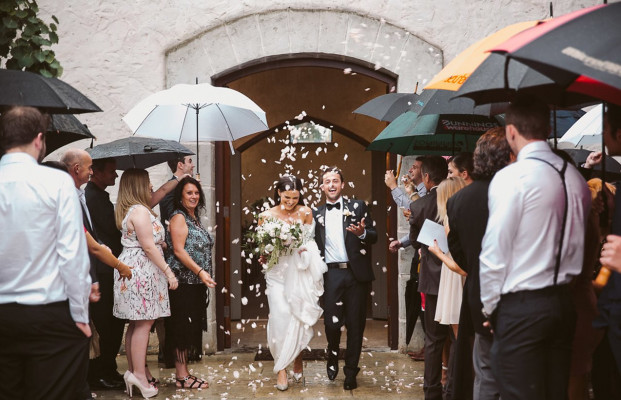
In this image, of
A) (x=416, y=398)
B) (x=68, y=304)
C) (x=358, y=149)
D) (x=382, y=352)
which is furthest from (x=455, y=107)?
(x=358, y=149)

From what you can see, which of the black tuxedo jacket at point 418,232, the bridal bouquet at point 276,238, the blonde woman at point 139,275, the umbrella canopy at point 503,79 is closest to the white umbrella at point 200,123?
the blonde woman at point 139,275

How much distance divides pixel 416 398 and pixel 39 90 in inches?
159

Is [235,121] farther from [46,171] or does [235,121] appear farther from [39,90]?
[46,171]

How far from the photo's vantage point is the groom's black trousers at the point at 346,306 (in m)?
6.73

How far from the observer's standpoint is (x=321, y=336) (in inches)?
372

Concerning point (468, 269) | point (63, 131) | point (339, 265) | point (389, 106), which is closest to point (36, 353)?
point (63, 131)

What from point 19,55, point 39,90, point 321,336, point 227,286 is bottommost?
point 321,336

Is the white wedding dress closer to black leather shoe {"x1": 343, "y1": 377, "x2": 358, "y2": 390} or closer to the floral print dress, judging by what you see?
black leather shoe {"x1": 343, "y1": 377, "x2": 358, "y2": 390}

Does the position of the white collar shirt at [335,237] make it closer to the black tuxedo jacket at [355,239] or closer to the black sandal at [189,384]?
the black tuxedo jacket at [355,239]

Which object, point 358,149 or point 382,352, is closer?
point 382,352

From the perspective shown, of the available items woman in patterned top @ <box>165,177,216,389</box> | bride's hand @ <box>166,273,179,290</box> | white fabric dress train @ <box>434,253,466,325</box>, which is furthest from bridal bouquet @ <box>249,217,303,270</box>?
white fabric dress train @ <box>434,253,466,325</box>

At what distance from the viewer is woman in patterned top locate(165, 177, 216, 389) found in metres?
6.53

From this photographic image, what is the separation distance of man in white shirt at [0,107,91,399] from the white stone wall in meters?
4.72

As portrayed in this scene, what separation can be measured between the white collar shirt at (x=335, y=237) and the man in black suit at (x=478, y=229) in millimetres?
2622
